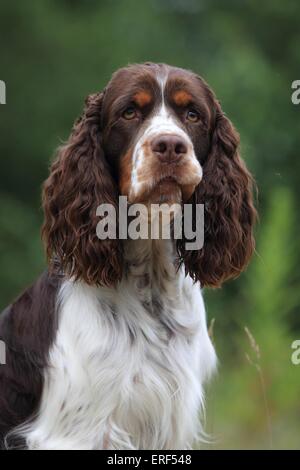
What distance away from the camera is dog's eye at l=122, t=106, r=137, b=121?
4.55m

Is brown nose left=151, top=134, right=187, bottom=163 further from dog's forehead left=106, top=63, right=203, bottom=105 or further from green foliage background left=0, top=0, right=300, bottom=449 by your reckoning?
green foliage background left=0, top=0, right=300, bottom=449

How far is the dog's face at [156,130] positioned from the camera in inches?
171

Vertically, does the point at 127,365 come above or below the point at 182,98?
below

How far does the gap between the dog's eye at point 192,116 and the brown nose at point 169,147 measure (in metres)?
0.30

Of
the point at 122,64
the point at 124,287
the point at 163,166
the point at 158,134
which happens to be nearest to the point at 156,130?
the point at 158,134

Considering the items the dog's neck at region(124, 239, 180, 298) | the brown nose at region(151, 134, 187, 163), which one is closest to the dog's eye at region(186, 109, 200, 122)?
the brown nose at region(151, 134, 187, 163)

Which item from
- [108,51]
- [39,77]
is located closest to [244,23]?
[108,51]

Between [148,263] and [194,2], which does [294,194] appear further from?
[148,263]

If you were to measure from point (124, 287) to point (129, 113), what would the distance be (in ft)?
2.36

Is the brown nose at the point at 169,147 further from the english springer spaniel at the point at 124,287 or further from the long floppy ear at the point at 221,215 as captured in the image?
the long floppy ear at the point at 221,215

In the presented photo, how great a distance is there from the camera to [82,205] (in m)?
4.66

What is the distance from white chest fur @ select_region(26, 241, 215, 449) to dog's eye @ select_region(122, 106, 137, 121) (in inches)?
21.0

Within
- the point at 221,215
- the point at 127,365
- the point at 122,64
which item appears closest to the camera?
the point at 127,365

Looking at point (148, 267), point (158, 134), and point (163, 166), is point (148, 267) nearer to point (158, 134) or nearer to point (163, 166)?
point (163, 166)
